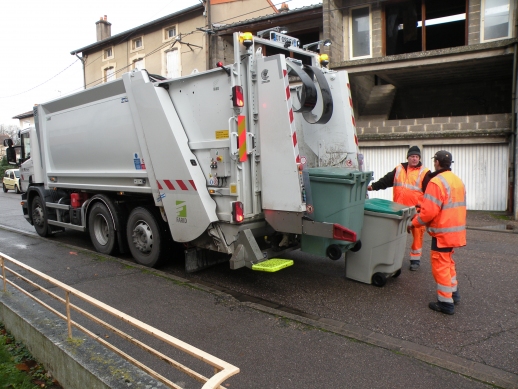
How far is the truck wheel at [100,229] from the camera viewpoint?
6543mm

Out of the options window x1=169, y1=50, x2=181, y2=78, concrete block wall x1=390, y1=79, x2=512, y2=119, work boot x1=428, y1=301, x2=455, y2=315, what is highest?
window x1=169, y1=50, x2=181, y2=78

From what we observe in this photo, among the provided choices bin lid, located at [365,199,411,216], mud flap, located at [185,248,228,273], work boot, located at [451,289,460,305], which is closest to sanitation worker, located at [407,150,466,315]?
work boot, located at [451,289,460,305]

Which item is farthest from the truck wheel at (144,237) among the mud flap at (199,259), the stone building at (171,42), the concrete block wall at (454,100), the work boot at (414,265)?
the stone building at (171,42)

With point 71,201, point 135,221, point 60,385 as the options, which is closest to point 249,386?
point 60,385

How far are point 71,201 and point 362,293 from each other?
527 cm

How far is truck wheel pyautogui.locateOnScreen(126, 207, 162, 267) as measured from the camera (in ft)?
18.8

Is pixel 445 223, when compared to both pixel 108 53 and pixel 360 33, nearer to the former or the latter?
pixel 360 33

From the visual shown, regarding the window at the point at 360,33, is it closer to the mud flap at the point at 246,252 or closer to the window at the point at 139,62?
the mud flap at the point at 246,252

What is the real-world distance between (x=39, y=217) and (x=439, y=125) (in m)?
10.3

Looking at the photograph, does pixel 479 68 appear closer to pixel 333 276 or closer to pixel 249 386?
pixel 333 276

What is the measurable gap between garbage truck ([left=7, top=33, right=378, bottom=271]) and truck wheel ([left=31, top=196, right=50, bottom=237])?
92.1 inches

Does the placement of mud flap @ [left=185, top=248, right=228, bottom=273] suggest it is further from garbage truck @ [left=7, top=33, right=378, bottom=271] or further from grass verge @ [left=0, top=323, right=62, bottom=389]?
grass verge @ [left=0, top=323, right=62, bottom=389]

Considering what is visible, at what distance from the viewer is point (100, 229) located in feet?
22.6

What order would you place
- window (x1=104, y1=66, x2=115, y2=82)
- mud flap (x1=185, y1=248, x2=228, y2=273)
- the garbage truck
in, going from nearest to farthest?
1. the garbage truck
2. mud flap (x1=185, y1=248, x2=228, y2=273)
3. window (x1=104, y1=66, x2=115, y2=82)
